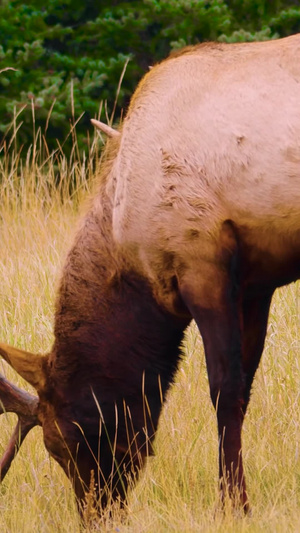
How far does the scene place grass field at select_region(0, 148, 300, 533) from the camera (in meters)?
3.50

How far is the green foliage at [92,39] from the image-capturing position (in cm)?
982

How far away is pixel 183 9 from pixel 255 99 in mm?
7162

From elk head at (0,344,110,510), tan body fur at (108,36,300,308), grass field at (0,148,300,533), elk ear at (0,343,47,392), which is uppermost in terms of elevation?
tan body fur at (108,36,300,308)

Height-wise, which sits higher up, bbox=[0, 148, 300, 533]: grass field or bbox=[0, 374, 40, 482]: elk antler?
bbox=[0, 374, 40, 482]: elk antler

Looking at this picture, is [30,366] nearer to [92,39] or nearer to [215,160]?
[215,160]

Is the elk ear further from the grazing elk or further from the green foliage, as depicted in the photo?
the green foliage

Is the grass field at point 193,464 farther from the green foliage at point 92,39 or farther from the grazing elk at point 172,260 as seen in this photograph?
the green foliage at point 92,39

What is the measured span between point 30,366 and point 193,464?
80 cm

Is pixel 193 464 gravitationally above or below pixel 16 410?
below

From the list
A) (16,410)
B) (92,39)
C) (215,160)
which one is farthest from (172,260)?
(92,39)

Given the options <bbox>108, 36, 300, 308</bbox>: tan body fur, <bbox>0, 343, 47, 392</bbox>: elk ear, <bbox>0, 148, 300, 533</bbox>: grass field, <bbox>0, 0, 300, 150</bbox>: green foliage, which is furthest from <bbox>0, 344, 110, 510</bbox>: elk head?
<bbox>0, 0, 300, 150</bbox>: green foliage

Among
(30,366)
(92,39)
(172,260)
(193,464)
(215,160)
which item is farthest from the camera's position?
(92,39)

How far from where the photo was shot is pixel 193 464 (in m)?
4.04

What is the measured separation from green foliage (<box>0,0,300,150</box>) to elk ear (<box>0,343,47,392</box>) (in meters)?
5.67
